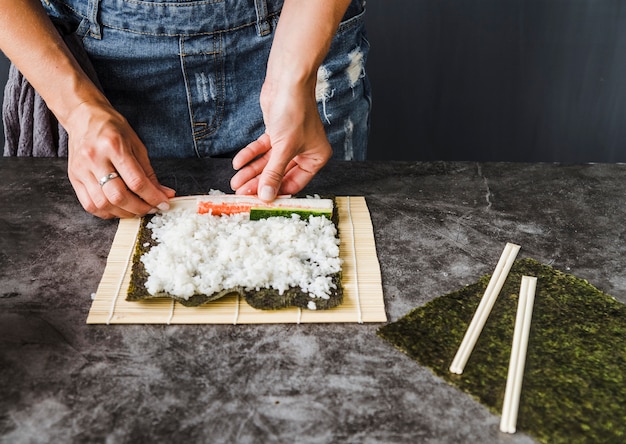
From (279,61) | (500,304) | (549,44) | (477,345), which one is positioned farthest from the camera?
(549,44)

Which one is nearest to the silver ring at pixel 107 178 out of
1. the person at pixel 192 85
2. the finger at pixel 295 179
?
the person at pixel 192 85

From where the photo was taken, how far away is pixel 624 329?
45.9 inches

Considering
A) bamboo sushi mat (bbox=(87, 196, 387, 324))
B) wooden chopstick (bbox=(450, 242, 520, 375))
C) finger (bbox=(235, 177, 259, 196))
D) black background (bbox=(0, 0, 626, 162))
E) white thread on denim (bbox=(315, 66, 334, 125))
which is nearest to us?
wooden chopstick (bbox=(450, 242, 520, 375))

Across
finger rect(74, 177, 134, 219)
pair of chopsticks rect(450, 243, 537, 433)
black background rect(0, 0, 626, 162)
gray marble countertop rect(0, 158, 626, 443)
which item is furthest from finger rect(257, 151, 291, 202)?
black background rect(0, 0, 626, 162)

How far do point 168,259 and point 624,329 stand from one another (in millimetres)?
890

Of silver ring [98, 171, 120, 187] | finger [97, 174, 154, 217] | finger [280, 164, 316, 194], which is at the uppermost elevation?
silver ring [98, 171, 120, 187]

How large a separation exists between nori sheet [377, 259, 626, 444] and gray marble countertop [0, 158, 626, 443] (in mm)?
34

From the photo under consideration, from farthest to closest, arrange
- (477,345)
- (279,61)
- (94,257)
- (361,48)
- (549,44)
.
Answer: (549,44) → (361,48) → (279,61) → (94,257) → (477,345)

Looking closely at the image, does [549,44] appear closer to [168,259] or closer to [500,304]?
[500,304]

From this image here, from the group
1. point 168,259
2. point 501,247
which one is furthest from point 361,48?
point 168,259

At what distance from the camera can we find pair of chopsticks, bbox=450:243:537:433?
98 centimetres

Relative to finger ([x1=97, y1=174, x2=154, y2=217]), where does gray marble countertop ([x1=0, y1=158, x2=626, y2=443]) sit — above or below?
below

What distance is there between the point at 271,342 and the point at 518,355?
17.0 inches

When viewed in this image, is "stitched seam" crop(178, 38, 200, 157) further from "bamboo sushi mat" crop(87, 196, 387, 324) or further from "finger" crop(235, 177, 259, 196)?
"bamboo sushi mat" crop(87, 196, 387, 324)
